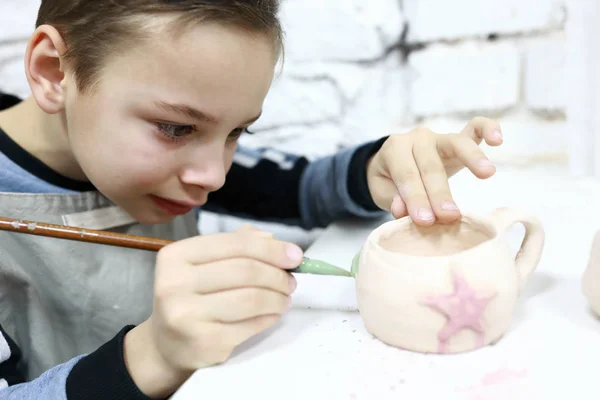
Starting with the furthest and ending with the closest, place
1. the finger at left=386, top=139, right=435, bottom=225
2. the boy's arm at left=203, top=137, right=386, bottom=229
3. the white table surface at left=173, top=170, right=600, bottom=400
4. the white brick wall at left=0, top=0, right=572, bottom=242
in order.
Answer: the white brick wall at left=0, top=0, right=572, bottom=242 → the boy's arm at left=203, top=137, right=386, bottom=229 → the finger at left=386, top=139, right=435, bottom=225 → the white table surface at left=173, top=170, right=600, bottom=400

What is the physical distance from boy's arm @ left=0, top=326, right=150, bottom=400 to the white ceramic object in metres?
0.31

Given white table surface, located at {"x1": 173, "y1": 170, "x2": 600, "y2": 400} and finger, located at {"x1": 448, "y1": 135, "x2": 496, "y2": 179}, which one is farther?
finger, located at {"x1": 448, "y1": 135, "x2": 496, "y2": 179}

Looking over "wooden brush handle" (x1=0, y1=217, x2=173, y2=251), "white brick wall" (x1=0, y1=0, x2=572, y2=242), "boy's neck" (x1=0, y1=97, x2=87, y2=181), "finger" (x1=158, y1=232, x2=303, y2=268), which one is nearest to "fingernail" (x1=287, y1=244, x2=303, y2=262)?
"finger" (x1=158, y1=232, x2=303, y2=268)

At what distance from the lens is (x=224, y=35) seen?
17.9 inches

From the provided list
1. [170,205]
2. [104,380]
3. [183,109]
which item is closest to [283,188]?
[170,205]

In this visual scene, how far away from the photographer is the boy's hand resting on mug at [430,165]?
0.44 metres

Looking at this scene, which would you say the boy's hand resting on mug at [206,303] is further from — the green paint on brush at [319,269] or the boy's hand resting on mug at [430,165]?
the boy's hand resting on mug at [430,165]

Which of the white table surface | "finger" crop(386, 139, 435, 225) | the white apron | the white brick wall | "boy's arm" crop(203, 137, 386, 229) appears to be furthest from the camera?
the white brick wall

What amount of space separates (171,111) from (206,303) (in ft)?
0.60

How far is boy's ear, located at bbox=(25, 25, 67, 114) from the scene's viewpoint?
0.51m

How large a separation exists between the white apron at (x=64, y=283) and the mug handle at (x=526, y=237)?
42 centimetres

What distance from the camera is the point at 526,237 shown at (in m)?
0.41

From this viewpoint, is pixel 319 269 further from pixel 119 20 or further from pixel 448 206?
pixel 119 20

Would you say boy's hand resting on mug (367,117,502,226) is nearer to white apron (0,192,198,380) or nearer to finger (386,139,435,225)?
finger (386,139,435,225)
